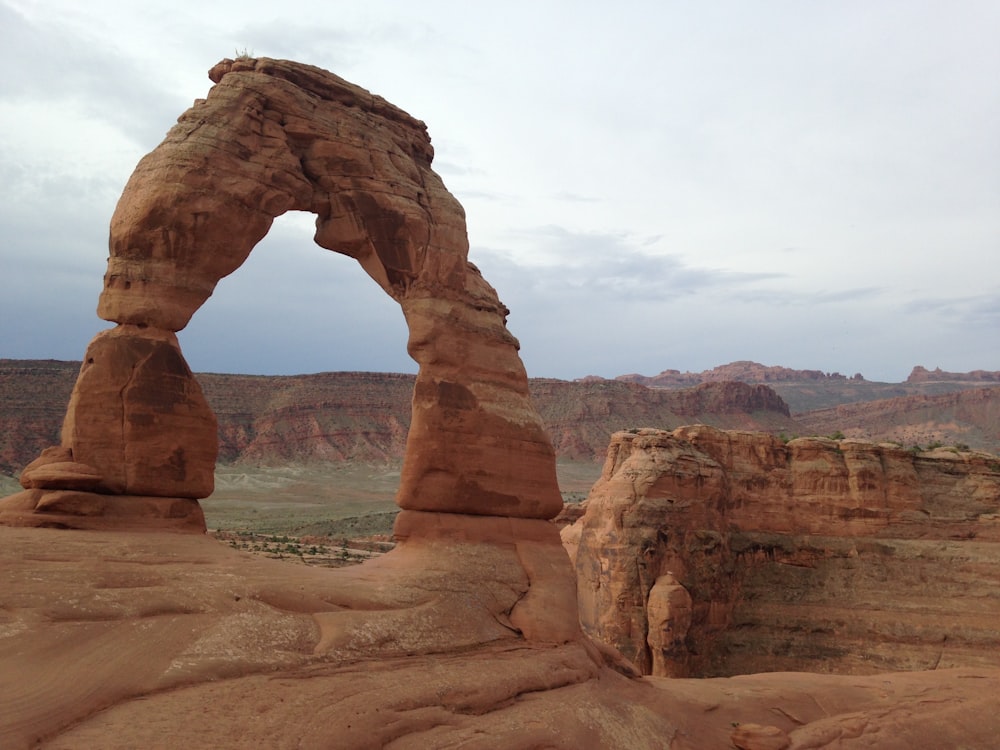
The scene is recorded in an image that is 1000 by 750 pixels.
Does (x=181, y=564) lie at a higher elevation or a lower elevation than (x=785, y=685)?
higher

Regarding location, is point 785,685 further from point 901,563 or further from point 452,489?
point 901,563

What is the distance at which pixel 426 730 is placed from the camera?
10.7m

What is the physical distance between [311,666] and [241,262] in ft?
23.0

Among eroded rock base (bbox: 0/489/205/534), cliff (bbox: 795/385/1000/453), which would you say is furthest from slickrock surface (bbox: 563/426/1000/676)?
cliff (bbox: 795/385/1000/453)

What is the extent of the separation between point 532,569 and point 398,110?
972cm

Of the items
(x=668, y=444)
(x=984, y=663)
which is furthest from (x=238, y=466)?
(x=984, y=663)

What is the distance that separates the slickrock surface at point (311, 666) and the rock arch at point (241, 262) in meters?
1.03

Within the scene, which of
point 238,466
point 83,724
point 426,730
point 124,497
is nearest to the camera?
point 83,724

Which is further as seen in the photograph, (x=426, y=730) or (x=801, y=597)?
(x=801, y=597)

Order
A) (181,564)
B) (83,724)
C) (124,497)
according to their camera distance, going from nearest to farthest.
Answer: (83,724) < (181,564) < (124,497)

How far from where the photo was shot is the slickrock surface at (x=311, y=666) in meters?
9.29

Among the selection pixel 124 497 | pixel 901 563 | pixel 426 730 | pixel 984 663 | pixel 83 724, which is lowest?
pixel 984 663

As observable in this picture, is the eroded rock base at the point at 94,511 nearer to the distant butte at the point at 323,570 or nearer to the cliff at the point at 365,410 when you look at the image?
the distant butte at the point at 323,570

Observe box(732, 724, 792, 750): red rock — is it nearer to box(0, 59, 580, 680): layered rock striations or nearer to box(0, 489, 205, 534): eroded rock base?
box(0, 59, 580, 680): layered rock striations
